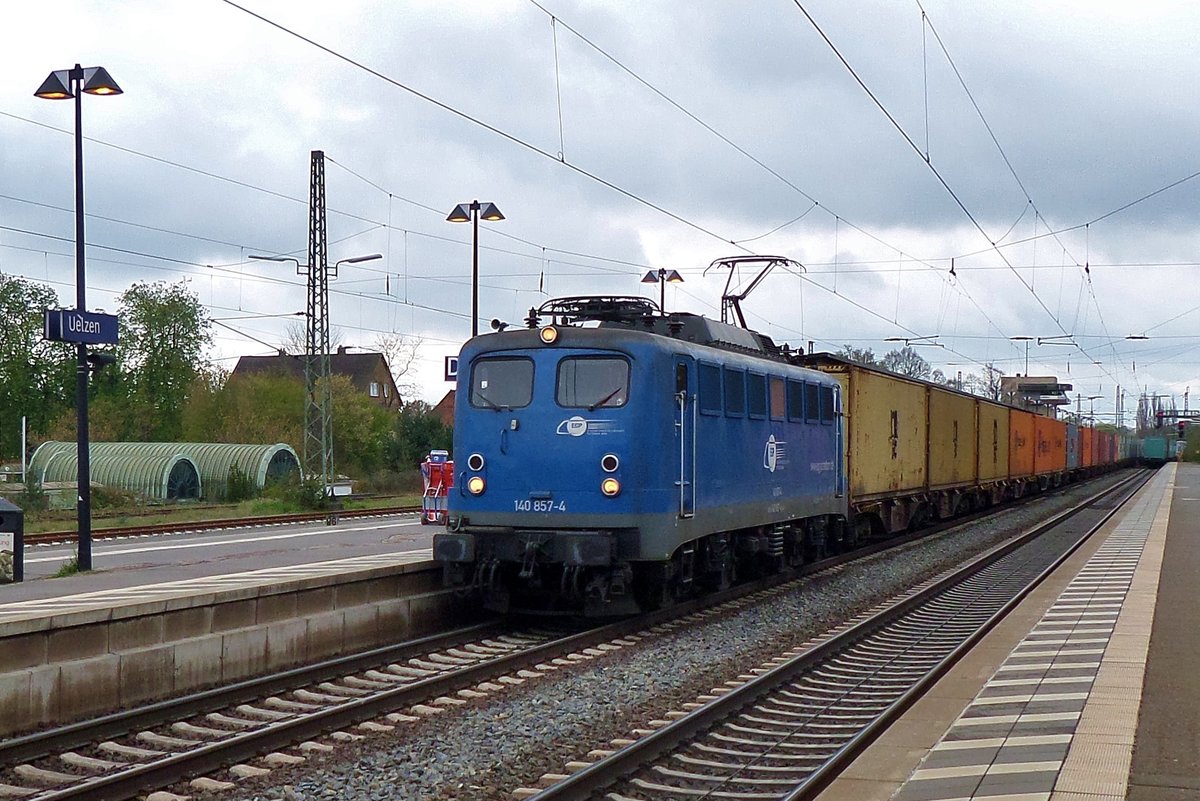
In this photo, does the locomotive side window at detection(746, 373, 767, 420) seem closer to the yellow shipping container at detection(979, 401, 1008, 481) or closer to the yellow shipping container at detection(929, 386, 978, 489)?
the yellow shipping container at detection(929, 386, 978, 489)

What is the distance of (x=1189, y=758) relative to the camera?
6.90 m

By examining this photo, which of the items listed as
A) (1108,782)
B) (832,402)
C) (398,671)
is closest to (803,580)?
(832,402)

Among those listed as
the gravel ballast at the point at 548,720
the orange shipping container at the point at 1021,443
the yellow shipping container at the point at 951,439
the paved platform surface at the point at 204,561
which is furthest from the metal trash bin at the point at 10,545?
the orange shipping container at the point at 1021,443

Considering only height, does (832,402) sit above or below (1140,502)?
above

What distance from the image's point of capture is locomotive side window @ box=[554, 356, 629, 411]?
12.9 m

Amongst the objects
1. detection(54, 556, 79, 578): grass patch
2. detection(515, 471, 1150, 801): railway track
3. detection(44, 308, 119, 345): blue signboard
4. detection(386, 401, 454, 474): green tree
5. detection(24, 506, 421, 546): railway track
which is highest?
detection(44, 308, 119, 345): blue signboard

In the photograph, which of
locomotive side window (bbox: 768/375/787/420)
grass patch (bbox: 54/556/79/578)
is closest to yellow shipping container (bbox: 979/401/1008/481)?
locomotive side window (bbox: 768/375/787/420)

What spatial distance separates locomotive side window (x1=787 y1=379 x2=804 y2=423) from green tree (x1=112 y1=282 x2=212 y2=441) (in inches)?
1955

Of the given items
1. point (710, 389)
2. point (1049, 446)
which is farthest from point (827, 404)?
point (1049, 446)

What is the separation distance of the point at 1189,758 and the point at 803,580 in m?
11.5

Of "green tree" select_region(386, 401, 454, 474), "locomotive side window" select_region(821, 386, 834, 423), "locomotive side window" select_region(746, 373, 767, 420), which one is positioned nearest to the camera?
"locomotive side window" select_region(746, 373, 767, 420)

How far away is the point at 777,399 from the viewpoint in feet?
54.7

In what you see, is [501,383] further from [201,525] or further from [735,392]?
[201,525]

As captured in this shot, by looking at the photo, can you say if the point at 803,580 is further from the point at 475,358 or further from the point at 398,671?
the point at 398,671
